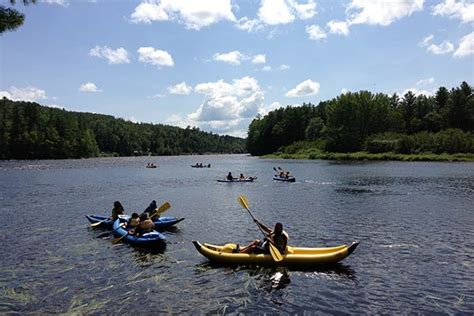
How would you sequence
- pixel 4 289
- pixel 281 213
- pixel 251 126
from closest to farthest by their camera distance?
pixel 4 289, pixel 281 213, pixel 251 126

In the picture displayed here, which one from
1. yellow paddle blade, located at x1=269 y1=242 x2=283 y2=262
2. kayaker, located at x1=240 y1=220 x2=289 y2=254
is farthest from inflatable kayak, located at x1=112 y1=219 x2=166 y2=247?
yellow paddle blade, located at x1=269 y1=242 x2=283 y2=262

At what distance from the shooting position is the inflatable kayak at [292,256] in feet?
53.7

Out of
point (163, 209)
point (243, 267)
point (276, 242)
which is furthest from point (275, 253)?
point (163, 209)

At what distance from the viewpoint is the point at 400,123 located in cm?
11050

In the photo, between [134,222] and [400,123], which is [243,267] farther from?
[400,123]

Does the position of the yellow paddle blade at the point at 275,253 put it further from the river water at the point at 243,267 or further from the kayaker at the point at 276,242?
the river water at the point at 243,267

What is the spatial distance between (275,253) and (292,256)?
674 millimetres

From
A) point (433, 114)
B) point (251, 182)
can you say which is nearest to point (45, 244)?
point (251, 182)

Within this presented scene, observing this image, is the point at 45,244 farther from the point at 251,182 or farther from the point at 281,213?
the point at 251,182

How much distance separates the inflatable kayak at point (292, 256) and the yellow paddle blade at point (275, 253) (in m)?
0.21

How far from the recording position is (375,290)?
1403 cm

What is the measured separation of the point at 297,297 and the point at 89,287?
276 inches

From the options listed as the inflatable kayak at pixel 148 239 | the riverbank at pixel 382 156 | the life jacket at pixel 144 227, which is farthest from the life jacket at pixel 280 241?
the riverbank at pixel 382 156

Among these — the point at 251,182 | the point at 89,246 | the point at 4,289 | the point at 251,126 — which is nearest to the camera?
the point at 4,289
